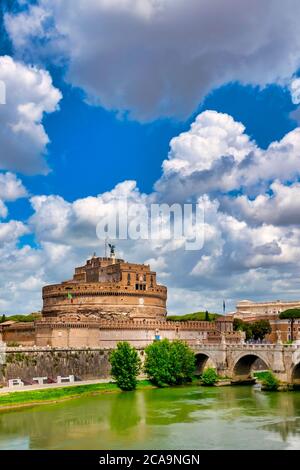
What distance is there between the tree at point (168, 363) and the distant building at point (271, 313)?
34139 millimetres

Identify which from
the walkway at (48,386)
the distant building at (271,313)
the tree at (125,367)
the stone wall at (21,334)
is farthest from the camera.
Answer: the distant building at (271,313)

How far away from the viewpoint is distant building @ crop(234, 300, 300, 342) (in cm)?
8694

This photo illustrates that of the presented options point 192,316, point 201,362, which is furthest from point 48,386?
point 192,316

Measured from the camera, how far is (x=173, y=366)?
174 feet

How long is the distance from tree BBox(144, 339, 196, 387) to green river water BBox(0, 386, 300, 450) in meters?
5.77

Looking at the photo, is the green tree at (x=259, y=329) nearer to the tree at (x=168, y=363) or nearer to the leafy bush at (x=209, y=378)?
the tree at (x=168, y=363)

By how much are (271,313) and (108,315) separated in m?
44.0

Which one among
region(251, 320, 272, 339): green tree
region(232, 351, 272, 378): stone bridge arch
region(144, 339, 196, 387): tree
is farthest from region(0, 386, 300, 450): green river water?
region(251, 320, 272, 339): green tree

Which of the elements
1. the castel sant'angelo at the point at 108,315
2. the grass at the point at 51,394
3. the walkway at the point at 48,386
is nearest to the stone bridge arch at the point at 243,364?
the castel sant'angelo at the point at 108,315

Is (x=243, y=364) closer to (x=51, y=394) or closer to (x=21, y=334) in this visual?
(x=51, y=394)

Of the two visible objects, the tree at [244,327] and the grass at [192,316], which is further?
the grass at [192,316]

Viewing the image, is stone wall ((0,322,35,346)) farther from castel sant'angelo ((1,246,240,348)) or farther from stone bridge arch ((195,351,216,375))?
stone bridge arch ((195,351,216,375))

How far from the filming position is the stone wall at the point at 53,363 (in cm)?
4750
